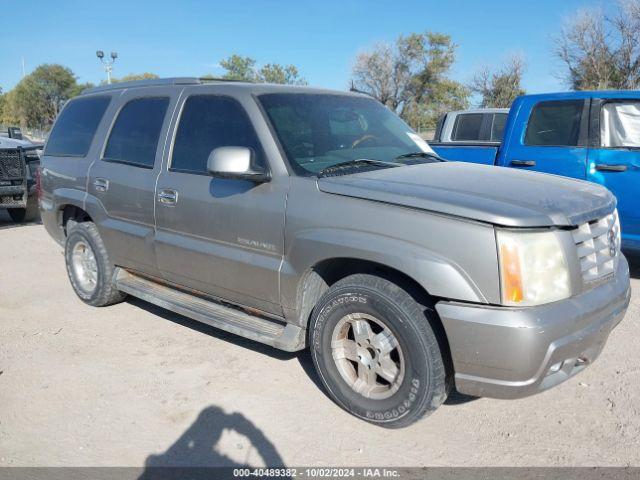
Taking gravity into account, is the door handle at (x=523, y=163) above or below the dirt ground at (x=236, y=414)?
above

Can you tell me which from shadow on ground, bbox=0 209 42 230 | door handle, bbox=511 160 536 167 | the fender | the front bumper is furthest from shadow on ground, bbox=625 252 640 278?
shadow on ground, bbox=0 209 42 230

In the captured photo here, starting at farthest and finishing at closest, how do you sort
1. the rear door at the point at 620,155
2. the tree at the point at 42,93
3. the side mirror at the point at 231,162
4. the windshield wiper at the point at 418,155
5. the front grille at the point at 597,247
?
the tree at the point at 42,93, the rear door at the point at 620,155, the windshield wiper at the point at 418,155, the side mirror at the point at 231,162, the front grille at the point at 597,247

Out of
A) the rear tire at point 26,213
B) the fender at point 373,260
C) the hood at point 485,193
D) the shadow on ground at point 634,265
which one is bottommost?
the shadow on ground at point 634,265

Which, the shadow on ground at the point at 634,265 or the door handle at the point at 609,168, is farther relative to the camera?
the shadow on ground at the point at 634,265

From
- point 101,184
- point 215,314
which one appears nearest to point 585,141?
point 215,314

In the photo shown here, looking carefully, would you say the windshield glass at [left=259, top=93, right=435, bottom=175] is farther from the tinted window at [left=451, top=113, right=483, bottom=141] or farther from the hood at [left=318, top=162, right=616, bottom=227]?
the tinted window at [left=451, top=113, right=483, bottom=141]

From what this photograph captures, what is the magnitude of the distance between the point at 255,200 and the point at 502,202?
1.49 m

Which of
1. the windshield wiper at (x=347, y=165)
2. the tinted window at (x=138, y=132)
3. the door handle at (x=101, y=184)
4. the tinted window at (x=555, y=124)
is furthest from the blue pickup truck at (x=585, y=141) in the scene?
the door handle at (x=101, y=184)

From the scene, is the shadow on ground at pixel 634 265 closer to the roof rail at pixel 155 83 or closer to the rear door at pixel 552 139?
the rear door at pixel 552 139

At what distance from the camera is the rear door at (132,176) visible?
4.25 metres

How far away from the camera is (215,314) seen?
12.7 ft

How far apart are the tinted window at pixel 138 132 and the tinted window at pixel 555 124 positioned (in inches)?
161

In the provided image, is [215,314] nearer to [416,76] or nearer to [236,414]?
[236,414]

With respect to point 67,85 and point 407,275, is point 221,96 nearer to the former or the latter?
point 407,275
